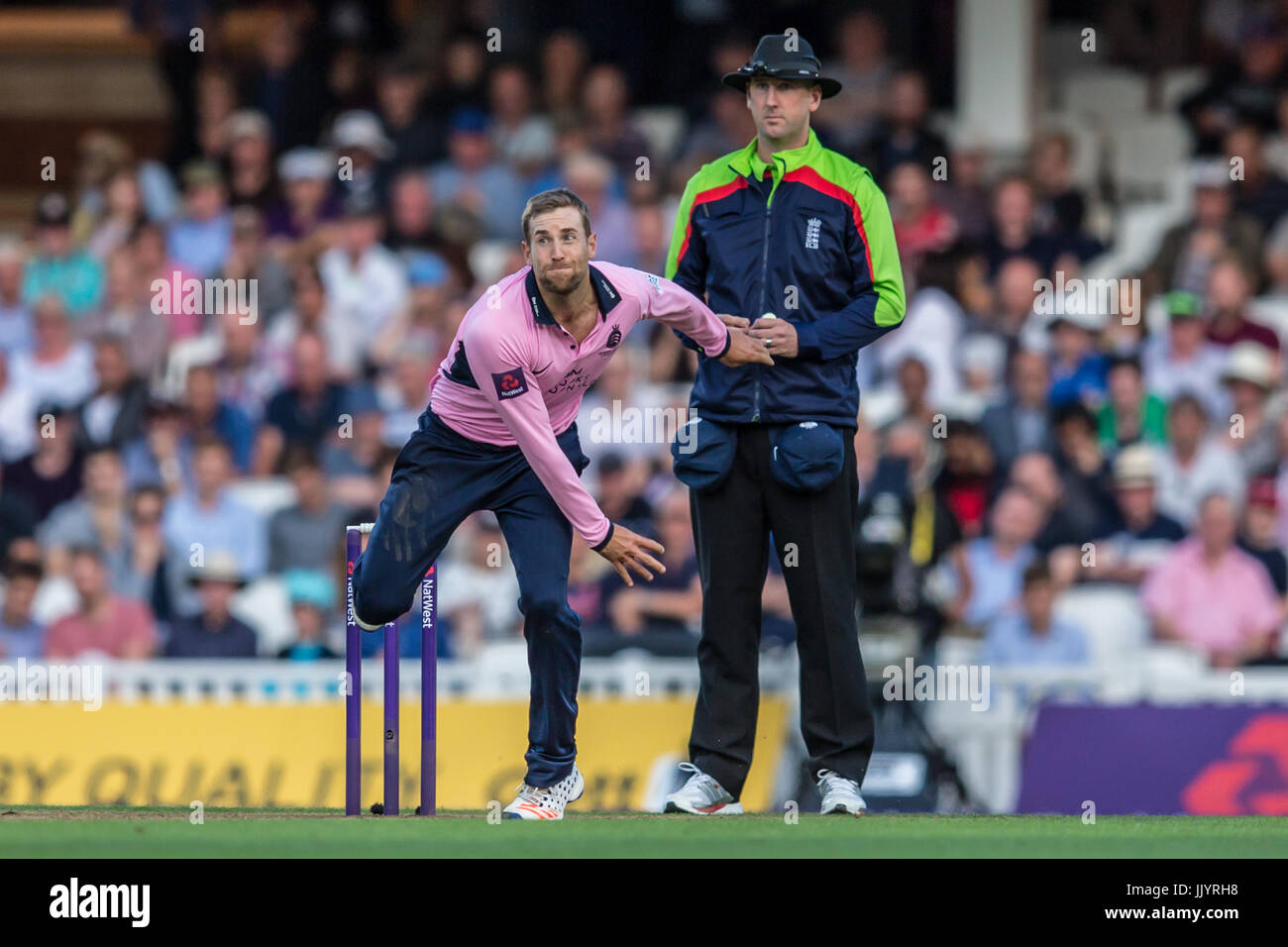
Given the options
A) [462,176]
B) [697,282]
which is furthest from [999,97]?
[697,282]

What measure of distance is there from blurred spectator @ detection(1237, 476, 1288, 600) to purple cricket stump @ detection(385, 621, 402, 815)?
6.09m

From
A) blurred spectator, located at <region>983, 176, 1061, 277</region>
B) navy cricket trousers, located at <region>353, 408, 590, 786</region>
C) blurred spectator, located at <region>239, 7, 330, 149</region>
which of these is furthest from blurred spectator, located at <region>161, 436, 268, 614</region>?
navy cricket trousers, located at <region>353, 408, 590, 786</region>

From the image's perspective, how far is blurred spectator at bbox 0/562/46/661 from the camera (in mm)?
12883

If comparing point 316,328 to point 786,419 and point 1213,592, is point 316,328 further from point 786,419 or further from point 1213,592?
point 786,419

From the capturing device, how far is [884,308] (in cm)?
800

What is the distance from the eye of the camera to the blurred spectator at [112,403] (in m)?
14.2

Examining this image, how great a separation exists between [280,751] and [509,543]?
4105 millimetres

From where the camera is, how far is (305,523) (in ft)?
43.2

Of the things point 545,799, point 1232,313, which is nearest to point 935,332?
point 1232,313

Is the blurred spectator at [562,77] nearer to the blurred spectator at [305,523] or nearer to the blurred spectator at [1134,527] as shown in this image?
the blurred spectator at [305,523]

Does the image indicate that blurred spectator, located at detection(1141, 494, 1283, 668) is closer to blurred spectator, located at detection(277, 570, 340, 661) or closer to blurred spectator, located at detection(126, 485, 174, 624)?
blurred spectator, located at detection(277, 570, 340, 661)

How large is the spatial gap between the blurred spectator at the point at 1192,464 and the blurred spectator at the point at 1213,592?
0.62 m

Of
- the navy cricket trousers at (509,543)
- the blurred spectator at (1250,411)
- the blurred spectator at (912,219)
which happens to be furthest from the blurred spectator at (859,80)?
the navy cricket trousers at (509,543)

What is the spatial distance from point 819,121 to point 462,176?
2.38 meters
